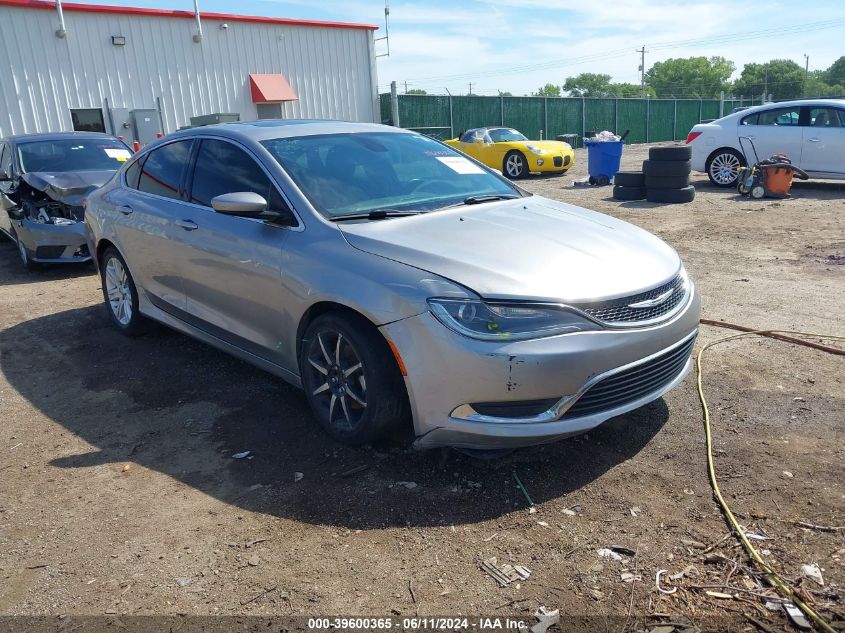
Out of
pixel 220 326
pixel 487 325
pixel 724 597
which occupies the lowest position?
pixel 724 597

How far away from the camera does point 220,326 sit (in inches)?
170

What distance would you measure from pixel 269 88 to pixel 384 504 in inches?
959

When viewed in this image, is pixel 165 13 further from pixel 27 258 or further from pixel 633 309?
pixel 633 309

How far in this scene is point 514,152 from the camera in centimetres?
1839

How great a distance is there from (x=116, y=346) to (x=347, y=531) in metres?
3.46

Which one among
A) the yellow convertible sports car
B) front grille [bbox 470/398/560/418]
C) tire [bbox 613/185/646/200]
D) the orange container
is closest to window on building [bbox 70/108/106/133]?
the yellow convertible sports car

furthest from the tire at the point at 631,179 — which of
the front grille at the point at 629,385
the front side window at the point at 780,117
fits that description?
the front grille at the point at 629,385

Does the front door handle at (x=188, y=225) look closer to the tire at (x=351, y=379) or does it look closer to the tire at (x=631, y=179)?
the tire at (x=351, y=379)

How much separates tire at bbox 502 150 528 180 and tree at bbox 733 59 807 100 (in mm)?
64899

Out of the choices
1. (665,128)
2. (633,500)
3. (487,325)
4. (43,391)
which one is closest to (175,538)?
(487,325)

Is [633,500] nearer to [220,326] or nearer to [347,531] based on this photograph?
[347,531]

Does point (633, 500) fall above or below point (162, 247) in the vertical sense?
below

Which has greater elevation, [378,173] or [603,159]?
[378,173]

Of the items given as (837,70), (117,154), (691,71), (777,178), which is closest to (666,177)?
(777,178)
